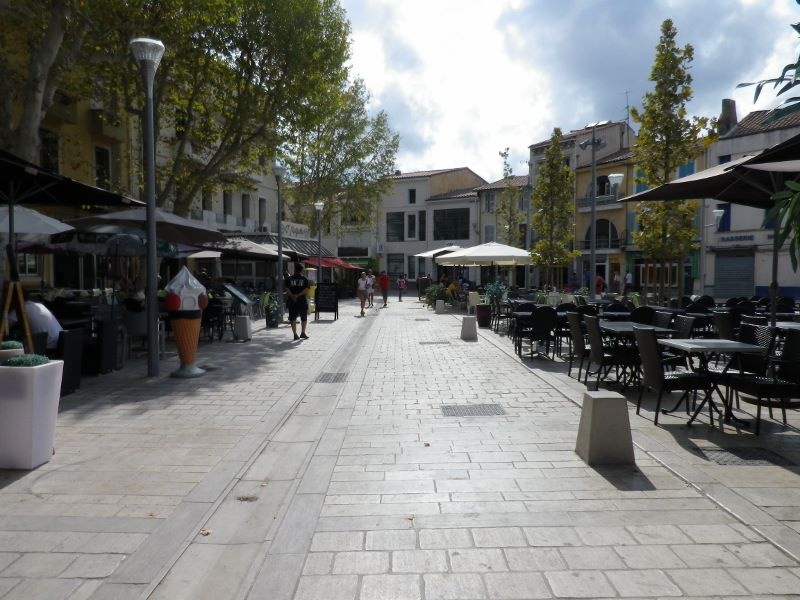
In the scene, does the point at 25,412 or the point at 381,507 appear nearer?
the point at 381,507

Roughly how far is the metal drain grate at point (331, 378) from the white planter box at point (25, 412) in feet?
14.1

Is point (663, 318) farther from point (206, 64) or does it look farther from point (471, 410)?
point (206, 64)

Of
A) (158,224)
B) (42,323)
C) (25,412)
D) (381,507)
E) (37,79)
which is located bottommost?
(381,507)

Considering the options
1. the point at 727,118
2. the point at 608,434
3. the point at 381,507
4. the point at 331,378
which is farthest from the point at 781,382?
the point at 727,118

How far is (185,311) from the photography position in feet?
27.6

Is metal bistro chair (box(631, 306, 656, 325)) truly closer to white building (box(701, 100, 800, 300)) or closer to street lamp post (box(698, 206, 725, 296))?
white building (box(701, 100, 800, 300))

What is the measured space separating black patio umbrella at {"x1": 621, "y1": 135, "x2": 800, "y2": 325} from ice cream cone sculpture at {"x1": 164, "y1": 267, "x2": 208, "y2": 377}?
647cm

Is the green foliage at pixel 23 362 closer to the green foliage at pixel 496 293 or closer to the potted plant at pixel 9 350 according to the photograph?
the potted plant at pixel 9 350

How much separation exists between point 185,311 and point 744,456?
6966 mm

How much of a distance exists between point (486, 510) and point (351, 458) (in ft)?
4.91

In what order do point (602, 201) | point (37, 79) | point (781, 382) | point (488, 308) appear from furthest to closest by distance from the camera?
point (602, 201) < point (488, 308) < point (37, 79) < point (781, 382)

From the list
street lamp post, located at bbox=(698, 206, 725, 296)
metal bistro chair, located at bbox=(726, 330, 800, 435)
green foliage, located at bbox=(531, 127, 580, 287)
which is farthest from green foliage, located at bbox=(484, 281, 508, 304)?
street lamp post, located at bbox=(698, 206, 725, 296)

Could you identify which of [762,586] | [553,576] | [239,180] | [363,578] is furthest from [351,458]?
[239,180]

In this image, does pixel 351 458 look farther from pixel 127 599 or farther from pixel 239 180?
pixel 239 180
